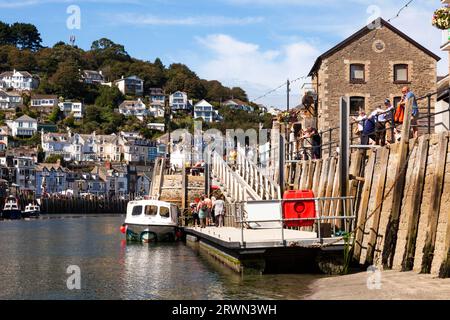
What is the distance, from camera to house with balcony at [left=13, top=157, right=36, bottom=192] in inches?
7215

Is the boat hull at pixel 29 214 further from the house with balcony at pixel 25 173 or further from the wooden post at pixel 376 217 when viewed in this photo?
the wooden post at pixel 376 217

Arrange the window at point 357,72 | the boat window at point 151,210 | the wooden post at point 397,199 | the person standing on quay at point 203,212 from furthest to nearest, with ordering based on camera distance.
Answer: the window at point 357,72 < the boat window at point 151,210 < the person standing on quay at point 203,212 < the wooden post at point 397,199

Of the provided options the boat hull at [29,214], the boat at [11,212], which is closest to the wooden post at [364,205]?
the boat at [11,212]

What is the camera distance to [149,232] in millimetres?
39344

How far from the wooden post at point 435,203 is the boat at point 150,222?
23.3 metres

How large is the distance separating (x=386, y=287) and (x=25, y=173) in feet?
576

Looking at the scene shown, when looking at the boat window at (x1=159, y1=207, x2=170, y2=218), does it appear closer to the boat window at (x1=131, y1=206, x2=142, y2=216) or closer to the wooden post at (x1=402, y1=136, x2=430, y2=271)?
the boat window at (x1=131, y1=206, x2=142, y2=216)

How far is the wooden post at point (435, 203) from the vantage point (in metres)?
17.3

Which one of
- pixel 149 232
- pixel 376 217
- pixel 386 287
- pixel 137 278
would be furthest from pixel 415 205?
pixel 149 232

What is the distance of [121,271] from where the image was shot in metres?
25.1

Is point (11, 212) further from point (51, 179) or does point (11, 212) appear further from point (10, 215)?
→ point (51, 179)

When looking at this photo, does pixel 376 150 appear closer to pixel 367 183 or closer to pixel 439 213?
pixel 367 183
